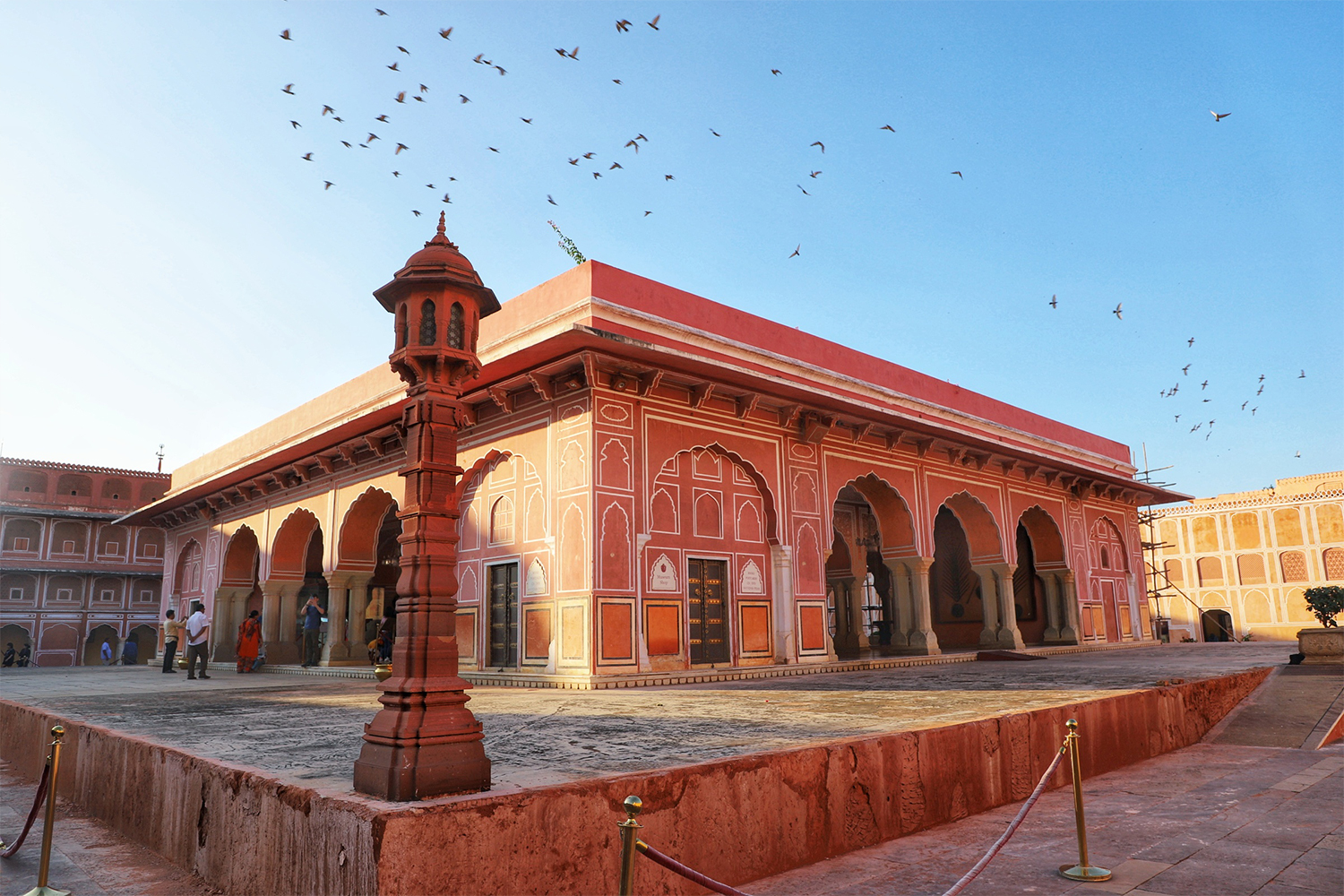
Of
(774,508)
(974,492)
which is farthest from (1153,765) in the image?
(974,492)

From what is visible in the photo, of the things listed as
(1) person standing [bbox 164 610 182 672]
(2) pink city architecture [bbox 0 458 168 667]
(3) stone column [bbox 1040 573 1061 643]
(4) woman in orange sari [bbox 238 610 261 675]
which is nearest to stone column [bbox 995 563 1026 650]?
(3) stone column [bbox 1040 573 1061 643]

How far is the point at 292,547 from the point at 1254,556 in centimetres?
3803

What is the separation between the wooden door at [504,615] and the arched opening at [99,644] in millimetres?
28968

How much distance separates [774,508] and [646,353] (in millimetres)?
3145

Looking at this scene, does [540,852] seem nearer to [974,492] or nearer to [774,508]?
[774,508]

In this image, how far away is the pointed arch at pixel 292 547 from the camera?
15.9m

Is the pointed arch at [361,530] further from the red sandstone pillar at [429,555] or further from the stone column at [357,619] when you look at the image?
the red sandstone pillar at [429,555]

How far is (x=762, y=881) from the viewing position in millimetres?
3357

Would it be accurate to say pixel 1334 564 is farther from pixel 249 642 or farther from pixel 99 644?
pixel 99 644

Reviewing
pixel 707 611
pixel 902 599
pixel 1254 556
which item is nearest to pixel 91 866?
pixel 707 611

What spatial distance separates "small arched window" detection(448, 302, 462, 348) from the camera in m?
3.39

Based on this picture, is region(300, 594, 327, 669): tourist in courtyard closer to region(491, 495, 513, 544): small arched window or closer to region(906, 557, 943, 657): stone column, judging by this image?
region(491, 495, 513, 544): small arched window

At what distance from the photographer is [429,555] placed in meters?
3.23

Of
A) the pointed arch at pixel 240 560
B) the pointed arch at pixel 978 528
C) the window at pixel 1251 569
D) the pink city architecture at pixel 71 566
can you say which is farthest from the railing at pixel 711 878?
the window at pixel 1251 569
